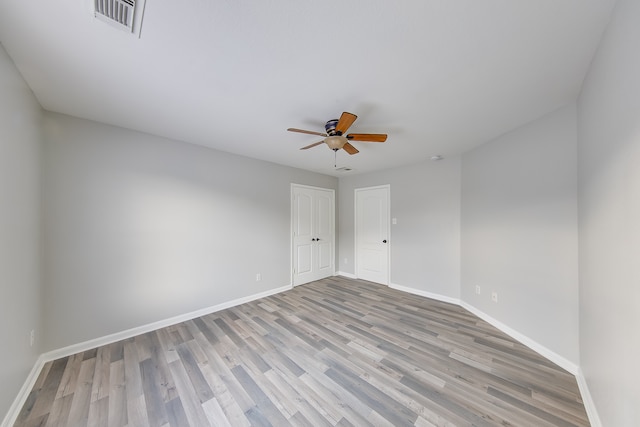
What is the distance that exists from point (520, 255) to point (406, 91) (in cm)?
223

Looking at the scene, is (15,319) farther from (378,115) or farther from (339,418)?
Answer: (378,115)

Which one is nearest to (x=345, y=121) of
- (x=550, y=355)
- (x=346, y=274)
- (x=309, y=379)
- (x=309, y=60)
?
(x=309, y=60)

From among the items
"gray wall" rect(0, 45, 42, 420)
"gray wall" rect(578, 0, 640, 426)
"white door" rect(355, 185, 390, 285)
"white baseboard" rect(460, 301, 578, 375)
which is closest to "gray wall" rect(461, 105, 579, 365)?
"white baseboard" rect(460, 301, 578, 375)

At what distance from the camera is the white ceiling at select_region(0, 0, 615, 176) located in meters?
1.10

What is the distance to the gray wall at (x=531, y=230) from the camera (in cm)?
197

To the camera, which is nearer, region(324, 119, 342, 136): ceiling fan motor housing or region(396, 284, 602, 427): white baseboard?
region(396, 284, 602, 427): white baseboard

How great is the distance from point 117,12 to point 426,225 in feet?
13.7

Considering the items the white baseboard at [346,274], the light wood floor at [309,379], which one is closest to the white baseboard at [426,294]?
the light wood floor at [309,379]

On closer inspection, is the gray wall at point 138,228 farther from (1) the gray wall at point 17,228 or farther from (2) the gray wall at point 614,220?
(2) the gray wall at point 614,220

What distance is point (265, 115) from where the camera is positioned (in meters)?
2.15

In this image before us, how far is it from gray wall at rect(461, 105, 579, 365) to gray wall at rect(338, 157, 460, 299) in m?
0.38

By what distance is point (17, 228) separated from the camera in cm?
159

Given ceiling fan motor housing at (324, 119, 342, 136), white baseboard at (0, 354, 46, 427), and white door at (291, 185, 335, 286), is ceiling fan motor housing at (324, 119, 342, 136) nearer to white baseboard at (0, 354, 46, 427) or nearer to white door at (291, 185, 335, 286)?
white door at (291, 185, 335, 286)

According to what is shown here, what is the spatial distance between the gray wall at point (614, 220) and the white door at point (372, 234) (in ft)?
9.24
